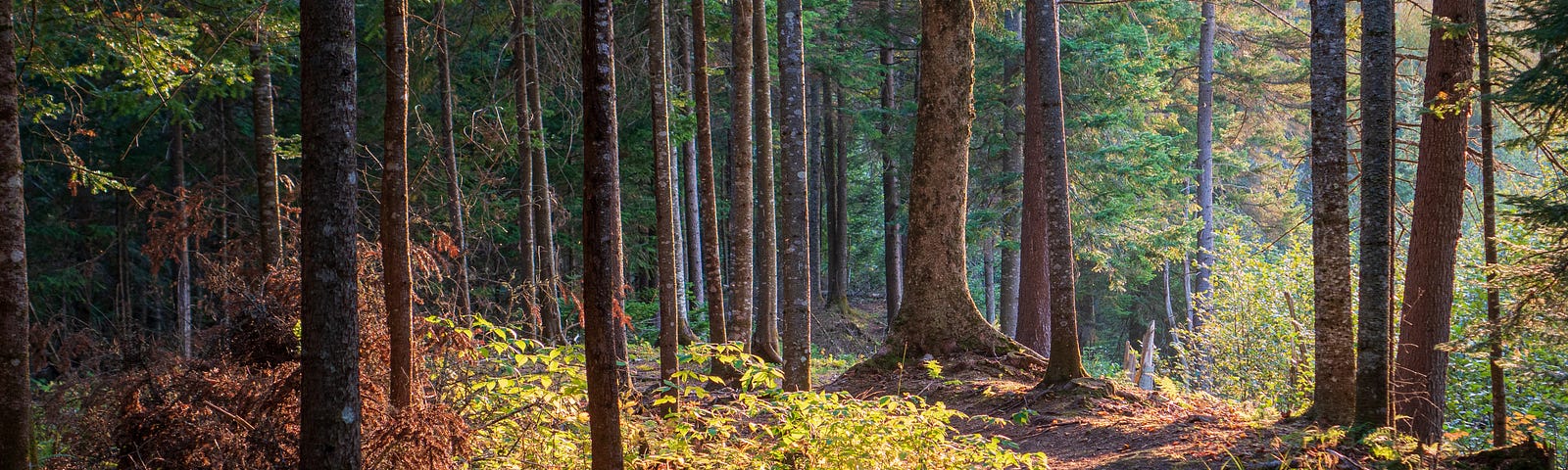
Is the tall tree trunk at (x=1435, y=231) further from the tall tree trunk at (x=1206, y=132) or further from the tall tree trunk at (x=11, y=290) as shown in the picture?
the tall tree trunk at (x=1206, y=132)

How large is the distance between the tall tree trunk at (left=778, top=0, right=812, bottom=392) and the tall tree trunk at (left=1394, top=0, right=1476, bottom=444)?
5.94m

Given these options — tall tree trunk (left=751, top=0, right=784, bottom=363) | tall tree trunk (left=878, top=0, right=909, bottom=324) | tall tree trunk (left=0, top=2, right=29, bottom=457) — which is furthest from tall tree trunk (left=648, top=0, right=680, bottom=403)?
tall tree trunk (left=878, top=0, right=909, bottom=324)

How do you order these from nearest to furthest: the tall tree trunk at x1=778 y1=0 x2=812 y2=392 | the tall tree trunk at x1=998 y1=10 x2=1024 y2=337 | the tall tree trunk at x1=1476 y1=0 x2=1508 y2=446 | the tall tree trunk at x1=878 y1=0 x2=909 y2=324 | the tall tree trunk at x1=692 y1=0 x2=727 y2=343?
the tall tree trunk at x1=1476 y1=0 x2=1508 y2=446, the tall tree trunk at x1=778 y1=0 x2=812 y2=392, the tall tree trunk at x1=692 y1=0 x2=727 y2=343, the tall tree trunk at x1=998 y1=10 x2=1024 y2=337, the tall tree trunk at x1=878 y1=0 x2=909 y2=324

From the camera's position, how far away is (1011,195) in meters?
21.4

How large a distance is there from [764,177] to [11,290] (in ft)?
23.0

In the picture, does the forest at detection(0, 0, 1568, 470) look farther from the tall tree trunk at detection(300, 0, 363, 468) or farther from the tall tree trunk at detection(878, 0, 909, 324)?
the tall tree trunk at detection(878, 0, 909, 324)

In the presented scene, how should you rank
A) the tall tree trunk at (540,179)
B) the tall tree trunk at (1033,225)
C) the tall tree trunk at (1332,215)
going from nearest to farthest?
the tall tree trunk at (1332,215) < the tall tree trunk at (1033,225) < the tall tree trunk at (540,179)

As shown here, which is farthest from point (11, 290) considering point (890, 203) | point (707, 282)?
point (890, 203)

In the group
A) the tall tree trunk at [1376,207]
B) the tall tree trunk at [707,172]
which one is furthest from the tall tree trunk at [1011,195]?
the tall tree trunk at [1376,207]

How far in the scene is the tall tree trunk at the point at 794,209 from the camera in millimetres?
8492

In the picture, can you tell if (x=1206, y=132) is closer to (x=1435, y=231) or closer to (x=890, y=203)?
(x=890, y=203)

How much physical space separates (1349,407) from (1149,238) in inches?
599

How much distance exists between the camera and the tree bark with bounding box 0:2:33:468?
20.6 ft

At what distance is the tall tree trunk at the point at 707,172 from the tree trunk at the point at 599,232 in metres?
3.82
